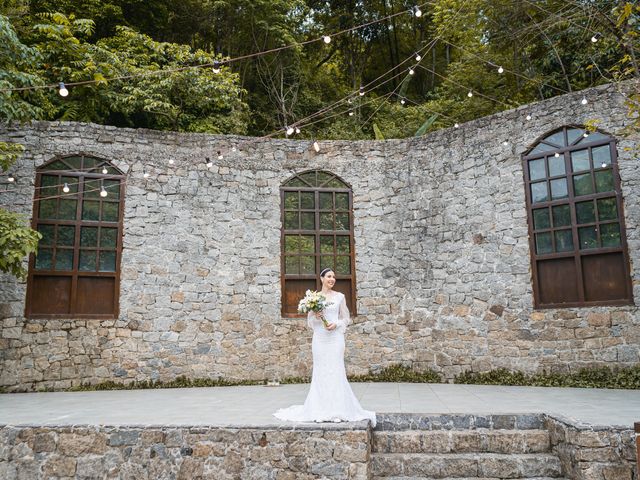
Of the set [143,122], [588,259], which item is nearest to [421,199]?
[588,259]

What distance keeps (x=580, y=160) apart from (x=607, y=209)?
0.81m

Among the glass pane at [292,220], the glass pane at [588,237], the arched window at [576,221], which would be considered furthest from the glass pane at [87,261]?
the glass pane at [588,237]

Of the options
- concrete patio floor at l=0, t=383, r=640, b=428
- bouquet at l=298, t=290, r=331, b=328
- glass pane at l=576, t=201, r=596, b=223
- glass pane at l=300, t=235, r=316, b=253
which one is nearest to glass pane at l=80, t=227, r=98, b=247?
concrete patio floor at l=0, t=383, r=640, b=428

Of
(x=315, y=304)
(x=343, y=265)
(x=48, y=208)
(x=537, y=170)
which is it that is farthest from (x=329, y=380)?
(x=48, y=208)

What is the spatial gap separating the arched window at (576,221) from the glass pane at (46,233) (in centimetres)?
726

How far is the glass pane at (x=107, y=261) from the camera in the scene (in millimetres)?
7934

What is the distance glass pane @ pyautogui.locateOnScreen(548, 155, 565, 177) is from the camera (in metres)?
7.43

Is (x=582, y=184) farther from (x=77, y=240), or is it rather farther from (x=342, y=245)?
Result: (x=77, y=240)

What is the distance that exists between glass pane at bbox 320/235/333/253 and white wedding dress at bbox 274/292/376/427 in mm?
3496

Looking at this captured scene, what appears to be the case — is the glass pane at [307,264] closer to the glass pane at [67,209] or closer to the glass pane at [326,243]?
the glass pane at [326,243]

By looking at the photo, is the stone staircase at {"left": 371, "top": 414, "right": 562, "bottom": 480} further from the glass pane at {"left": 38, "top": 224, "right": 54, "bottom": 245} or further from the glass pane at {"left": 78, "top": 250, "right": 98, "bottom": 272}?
the glass pane at {"left": 38, "top": 224, "right": 54, "bottom": 245}

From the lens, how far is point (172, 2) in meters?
12.5

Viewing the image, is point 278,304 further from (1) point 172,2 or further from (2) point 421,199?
(1) point 172,2

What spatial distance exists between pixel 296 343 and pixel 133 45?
749 centimetres
